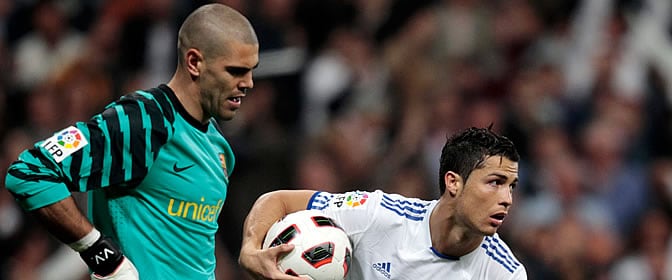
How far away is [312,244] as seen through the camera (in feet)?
18.7

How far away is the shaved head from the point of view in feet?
18.4

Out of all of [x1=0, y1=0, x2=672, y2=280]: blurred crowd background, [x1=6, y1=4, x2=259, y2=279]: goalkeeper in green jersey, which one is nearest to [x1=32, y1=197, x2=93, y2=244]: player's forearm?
[x1=6, y1=4, x2=259, y2=279]: goalkeeper in green jersey

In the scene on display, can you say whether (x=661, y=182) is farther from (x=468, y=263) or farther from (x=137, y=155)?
(x=137, y=155)

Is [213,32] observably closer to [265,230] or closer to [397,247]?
[265,230]

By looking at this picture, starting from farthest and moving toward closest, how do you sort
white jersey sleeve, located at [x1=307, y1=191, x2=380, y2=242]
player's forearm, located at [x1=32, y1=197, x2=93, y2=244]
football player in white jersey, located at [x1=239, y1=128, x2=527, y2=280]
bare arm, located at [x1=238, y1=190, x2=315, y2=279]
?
white jersey sleeve, located at [x1=307, y1=191, x2=380, y2=242]
football player in white jersey, located at [x1=239, y1=128, x2=527, y2=280]
bare arm, located at [x1=238, y1=190, x2=315, y2=279]
player's forearm, located at [x1=32, y1=197, x2=93, y2=244]

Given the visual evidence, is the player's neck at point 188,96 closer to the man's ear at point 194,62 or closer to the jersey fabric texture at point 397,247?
the man's ear at point 194,62

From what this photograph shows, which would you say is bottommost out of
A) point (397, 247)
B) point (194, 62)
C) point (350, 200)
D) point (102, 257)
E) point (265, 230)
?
point (102, 257)

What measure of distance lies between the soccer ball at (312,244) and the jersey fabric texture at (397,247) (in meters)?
0.18

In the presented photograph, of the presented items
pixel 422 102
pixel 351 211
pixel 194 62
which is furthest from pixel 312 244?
pixel 422 102

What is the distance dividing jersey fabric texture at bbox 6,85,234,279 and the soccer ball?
1.09 feet

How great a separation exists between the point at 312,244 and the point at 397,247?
0.57m

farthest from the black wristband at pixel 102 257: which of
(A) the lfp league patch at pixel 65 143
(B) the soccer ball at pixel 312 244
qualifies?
(B) the soccer ball at pixel 312 244

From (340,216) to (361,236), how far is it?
0.14m

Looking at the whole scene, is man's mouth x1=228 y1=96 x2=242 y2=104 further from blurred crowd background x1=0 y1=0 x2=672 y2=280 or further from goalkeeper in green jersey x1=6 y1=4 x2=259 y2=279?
blurred crowd background x1=0 y1=0 x2=672 y2=280
